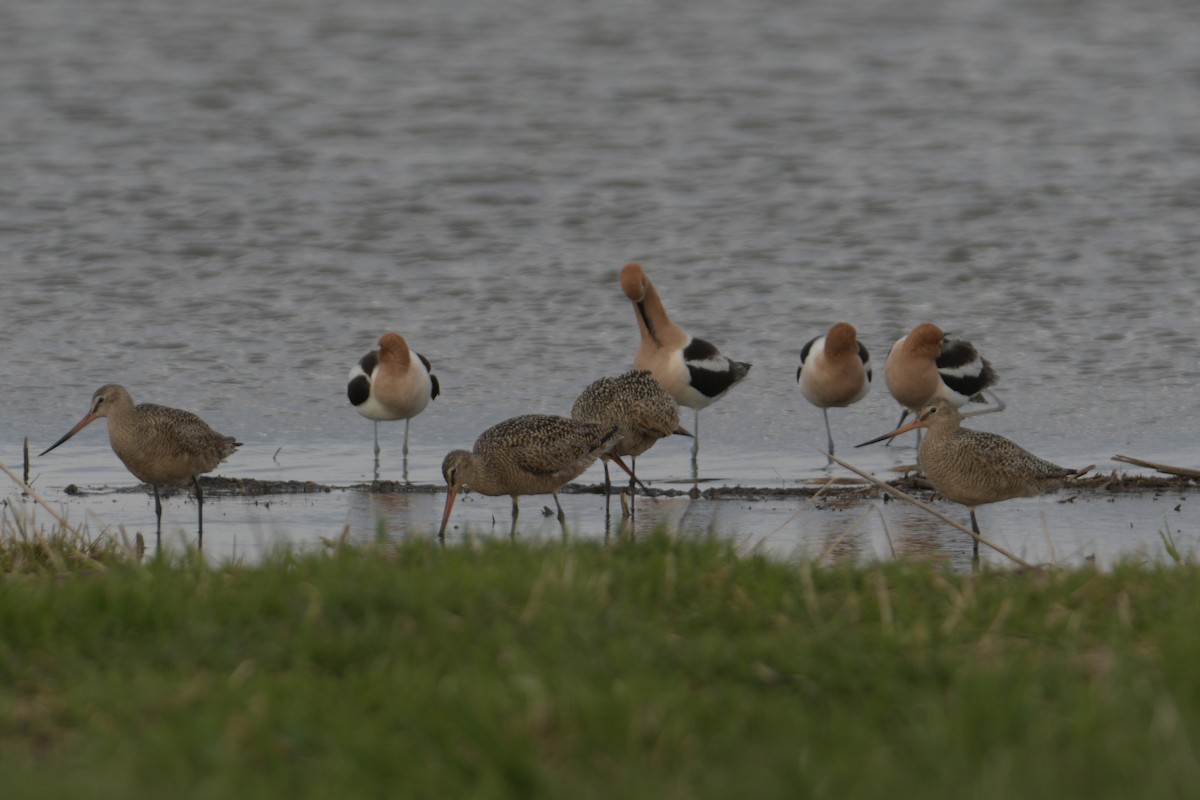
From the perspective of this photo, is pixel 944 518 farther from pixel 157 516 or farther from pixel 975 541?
pixel 157 516

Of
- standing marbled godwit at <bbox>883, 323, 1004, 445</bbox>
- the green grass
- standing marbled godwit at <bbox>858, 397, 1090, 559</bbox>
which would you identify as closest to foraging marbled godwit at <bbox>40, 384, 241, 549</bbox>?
the green grass

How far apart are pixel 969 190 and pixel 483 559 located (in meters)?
14.5

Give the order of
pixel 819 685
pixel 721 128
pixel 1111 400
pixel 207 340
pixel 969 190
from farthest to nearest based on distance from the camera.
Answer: pixel 721 128 → pixel 969 190 → pixel 207 340 → pixel 1111 400 → pixel 819 685

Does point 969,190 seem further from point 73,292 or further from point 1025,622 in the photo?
point 1025,622

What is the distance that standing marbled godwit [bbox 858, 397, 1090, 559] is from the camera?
29.6 ft

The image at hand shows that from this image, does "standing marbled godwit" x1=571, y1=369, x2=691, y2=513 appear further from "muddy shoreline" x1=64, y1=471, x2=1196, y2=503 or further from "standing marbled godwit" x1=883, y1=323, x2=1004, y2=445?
"standing marbled godwit" x1=883, y1=323, x2=1004, y2=445

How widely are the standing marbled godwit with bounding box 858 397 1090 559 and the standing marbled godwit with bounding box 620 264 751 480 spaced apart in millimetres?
2780

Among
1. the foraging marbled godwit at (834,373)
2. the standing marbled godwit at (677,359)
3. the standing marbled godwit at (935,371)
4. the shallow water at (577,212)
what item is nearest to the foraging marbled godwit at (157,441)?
the shallow water at (577,212)

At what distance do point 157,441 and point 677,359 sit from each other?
15.1 ft

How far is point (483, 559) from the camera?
5.85m

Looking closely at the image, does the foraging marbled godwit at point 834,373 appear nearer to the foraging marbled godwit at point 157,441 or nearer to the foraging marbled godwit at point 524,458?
the foraging marbled godwit at point 524,458

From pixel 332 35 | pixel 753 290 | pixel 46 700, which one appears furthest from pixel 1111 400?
pixel 332 35

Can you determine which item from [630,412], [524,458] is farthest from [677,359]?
[524,458]

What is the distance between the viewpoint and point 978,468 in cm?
899
